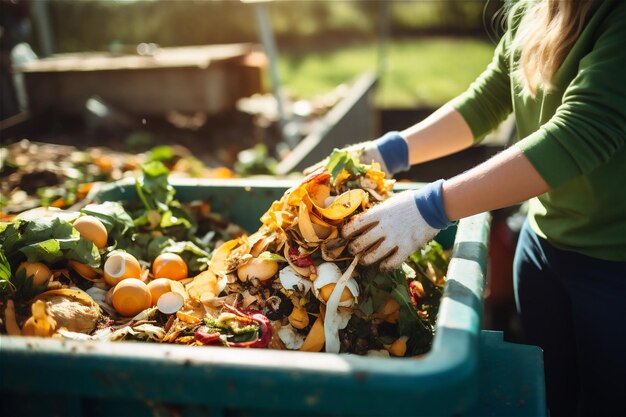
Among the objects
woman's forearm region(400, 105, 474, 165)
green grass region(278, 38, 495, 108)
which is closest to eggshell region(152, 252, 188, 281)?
woman's forearm region(400, 105, 474, 165)

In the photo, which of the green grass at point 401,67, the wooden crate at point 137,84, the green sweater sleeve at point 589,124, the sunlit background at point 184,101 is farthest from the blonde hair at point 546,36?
the green grass at point 401,67

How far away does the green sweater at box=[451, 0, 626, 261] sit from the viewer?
1517mm

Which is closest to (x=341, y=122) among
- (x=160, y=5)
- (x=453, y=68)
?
(x=453, y=68)

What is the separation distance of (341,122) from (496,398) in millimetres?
3901

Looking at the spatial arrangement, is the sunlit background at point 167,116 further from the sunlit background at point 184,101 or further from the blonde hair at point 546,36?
the blonde hair at point 546,36

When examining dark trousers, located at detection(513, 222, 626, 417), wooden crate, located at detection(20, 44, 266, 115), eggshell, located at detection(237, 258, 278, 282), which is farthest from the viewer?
wooden crate, located at detection(20, 44, 266, 115)

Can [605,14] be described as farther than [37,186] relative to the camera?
No

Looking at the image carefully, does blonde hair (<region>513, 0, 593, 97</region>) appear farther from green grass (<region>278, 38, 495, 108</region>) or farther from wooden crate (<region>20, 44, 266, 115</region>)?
green grass (<region>278, 38, 495, 108</region>)

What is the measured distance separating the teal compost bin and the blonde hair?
830 mm

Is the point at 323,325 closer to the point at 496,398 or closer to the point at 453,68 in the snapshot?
the point at 496,398

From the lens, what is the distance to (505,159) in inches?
61.4

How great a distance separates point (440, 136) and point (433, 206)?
0.70 meters

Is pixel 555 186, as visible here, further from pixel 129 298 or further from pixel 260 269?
pixel 129 298

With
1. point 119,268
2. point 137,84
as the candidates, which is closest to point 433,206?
point 119,268
